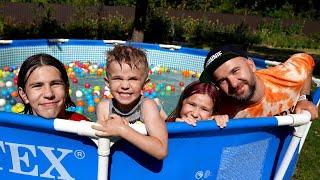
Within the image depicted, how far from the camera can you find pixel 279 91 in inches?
131

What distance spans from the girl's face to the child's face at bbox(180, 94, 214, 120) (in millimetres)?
915

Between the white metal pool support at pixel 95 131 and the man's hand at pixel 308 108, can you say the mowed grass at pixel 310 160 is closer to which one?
the man's hand at pixel 308 108

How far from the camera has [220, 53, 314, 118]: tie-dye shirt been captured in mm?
3178

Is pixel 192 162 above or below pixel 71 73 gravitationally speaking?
above

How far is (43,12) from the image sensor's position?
623 inches

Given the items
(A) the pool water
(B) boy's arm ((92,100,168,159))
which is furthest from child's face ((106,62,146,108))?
(A) the pool water

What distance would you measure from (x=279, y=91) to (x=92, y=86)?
511 centimetres

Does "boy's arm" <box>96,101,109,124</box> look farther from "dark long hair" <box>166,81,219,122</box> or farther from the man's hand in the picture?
the man's hand

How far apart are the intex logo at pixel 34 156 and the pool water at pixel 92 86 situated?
12.2 feet

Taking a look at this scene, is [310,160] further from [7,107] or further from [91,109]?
[7,107]

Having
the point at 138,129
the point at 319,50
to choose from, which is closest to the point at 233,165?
the point at 138,129

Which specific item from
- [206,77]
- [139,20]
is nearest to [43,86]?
[206,77]

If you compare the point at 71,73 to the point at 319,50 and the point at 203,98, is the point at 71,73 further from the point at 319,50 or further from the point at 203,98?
the point at 319,50

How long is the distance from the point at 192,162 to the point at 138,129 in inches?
19.3
